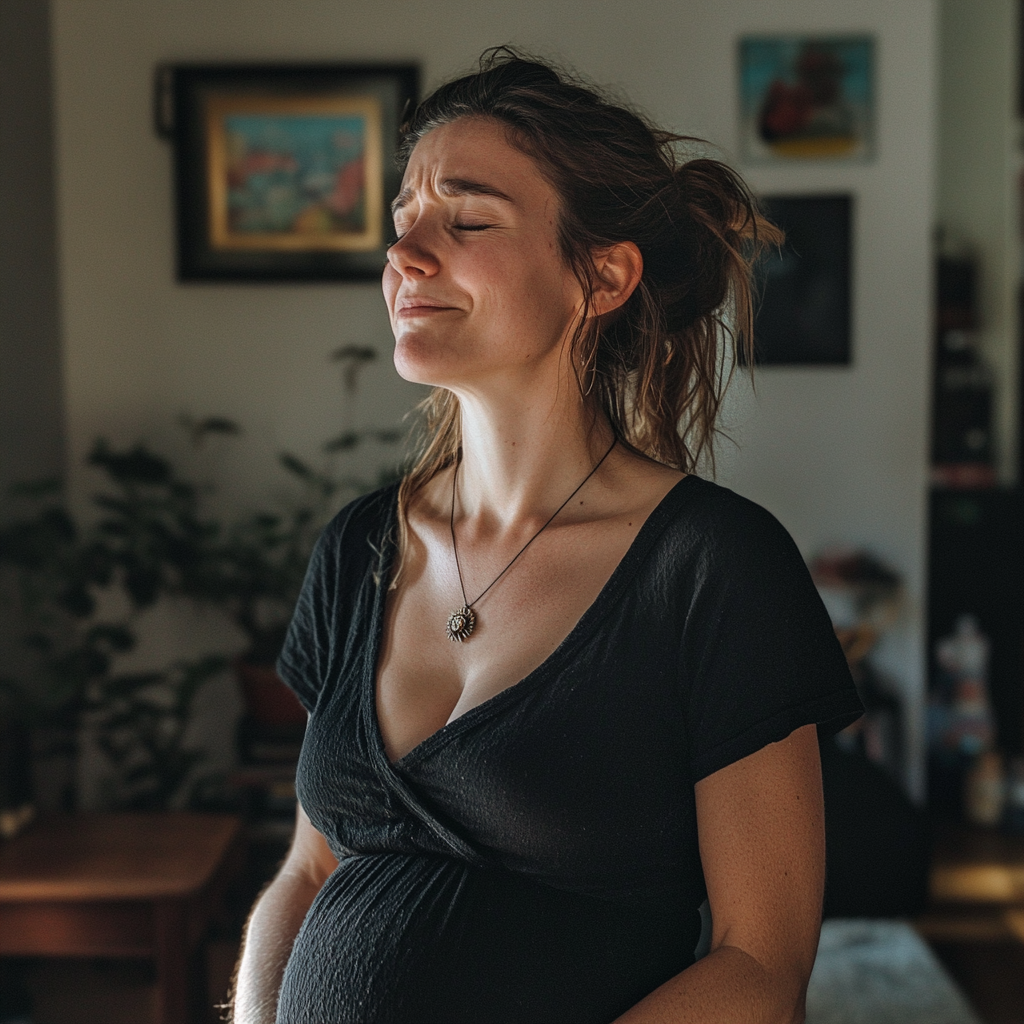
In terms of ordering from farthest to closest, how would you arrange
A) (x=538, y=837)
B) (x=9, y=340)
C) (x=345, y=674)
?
(x=9, y=340) < (x=345, y=674) < (x=538, y=837)

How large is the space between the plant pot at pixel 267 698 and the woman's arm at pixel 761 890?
1994 mm

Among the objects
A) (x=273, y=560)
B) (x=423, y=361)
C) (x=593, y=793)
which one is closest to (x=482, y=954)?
(x=593, y=793)

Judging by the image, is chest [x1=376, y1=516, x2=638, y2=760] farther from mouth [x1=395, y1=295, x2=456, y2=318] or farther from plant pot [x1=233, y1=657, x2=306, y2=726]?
plant pot [x1=233, y1=657, x2=306, y2=726]

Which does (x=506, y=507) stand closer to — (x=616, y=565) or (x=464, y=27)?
(x=616, y=565)

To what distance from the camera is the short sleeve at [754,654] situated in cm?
83

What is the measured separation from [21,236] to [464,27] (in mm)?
1363

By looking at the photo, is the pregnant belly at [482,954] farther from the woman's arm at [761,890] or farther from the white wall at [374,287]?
the white wall at [374,287]

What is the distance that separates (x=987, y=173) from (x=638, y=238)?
3.57 m

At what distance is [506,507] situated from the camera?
109cm

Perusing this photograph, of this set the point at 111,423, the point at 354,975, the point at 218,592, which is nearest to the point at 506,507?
the point at 354,975

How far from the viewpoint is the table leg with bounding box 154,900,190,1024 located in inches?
75.5

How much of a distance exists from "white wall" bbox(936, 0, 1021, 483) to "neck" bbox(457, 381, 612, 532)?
3.46 m

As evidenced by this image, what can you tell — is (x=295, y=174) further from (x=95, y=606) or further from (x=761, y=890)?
(x=761, y=890)

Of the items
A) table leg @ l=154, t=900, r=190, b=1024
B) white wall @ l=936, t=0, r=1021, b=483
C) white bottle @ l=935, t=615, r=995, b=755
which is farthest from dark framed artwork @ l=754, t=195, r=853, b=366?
table leg @ l=154, t=900, r=190, b=1024
